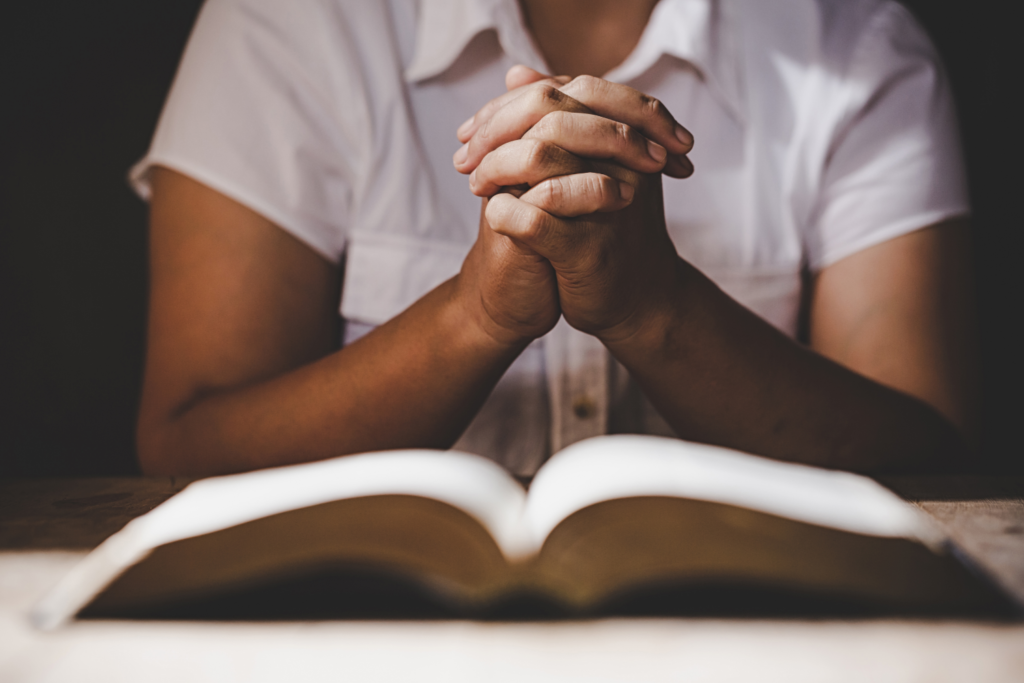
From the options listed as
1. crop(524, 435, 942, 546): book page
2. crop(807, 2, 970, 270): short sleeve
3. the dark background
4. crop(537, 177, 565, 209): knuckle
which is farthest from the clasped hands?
the dark background

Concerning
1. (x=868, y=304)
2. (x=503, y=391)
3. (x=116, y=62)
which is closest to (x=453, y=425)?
(x=503, y=391)

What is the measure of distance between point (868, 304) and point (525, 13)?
0.56 metres

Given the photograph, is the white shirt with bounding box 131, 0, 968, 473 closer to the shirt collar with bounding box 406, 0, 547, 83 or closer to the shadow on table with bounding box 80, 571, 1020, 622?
the shirt collar with bounding box 406, 0, 547, 83

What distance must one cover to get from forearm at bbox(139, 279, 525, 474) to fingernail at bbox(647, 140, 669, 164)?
0.65 ft

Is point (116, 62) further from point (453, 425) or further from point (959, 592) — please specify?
point (959, 592)

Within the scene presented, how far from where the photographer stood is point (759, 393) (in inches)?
25.1

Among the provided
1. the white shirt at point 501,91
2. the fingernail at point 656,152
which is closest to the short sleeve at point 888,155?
the white shirt at point 501,91

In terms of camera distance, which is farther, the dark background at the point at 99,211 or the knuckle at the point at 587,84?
the dark background at the point at 99,211

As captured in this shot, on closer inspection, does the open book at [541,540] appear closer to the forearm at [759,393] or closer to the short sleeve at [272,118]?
the forearm at [759,393]

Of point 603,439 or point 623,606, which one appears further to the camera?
point 603,439

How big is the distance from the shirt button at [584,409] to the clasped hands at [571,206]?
228 millimetres

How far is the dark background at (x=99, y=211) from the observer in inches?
42.1

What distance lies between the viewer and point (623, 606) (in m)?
0.32

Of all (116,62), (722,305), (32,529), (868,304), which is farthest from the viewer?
(116,62)
